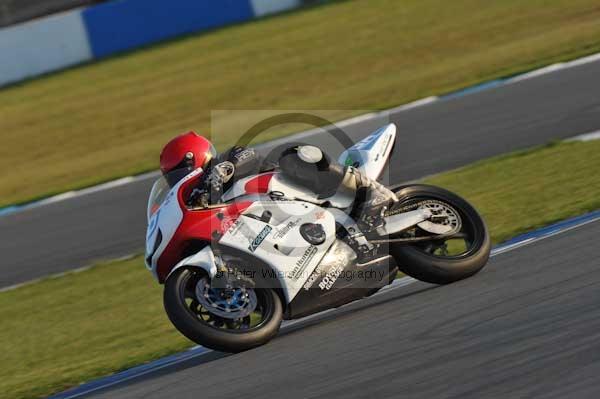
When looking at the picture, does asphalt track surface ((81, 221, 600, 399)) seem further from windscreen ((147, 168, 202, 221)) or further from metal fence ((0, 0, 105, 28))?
metal fence ((0, 0, 105, 28))

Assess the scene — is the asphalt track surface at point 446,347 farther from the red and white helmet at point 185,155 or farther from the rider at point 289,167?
the red and white helmet at point 185,155

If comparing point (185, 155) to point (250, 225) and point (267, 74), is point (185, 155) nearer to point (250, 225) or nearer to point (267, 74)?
point (250, 225)

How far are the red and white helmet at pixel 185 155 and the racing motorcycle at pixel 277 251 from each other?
0.07 metres

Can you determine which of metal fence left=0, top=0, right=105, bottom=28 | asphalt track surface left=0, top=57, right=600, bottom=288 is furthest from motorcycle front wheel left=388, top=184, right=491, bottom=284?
metal fence left=0, top=0, right=105, bottom=28

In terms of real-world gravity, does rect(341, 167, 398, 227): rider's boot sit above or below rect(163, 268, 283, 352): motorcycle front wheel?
above

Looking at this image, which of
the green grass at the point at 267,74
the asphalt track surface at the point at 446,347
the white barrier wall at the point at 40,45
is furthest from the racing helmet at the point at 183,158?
the white barrier wall at the point at 40,45

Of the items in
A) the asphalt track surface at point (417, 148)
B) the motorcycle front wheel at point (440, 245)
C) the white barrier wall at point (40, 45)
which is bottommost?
the white barrier wall at point (40, 45)

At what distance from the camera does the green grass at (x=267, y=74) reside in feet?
45.1

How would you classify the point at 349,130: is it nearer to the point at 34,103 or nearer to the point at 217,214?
the point at 217,214

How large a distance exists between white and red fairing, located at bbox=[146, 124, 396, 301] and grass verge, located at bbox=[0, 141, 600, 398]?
95 centimetres

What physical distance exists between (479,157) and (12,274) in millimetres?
4613

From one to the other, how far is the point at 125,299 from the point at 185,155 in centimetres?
246

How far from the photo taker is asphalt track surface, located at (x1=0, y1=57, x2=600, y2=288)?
9.52 m

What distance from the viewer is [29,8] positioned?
20.8 m
